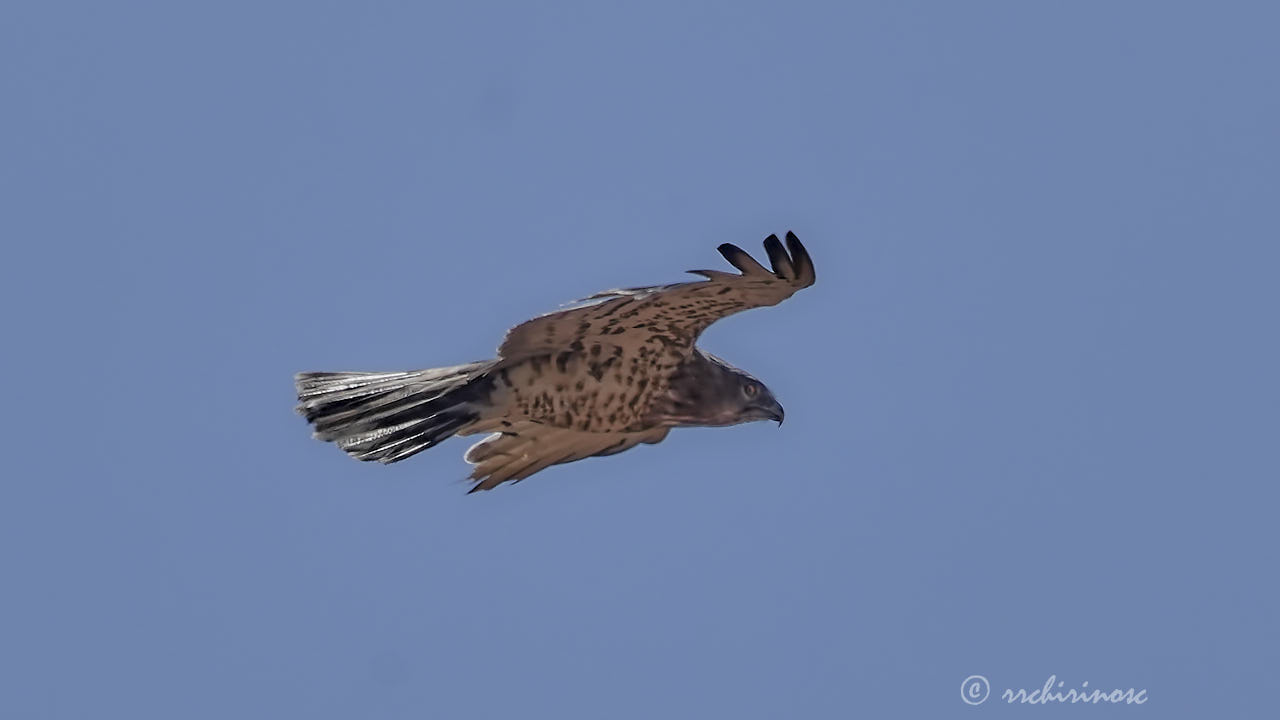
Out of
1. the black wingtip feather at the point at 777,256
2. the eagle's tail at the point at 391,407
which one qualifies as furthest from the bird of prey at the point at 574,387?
the black wingtip feather at the point at 777,256

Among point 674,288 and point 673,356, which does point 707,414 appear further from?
point 674,288

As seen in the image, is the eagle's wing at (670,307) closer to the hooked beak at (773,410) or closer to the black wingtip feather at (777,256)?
the black wingtip feather at (777,256)

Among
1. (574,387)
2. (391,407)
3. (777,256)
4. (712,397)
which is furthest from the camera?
(712,397)

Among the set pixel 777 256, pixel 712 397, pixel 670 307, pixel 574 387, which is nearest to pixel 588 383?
pixel 574 387

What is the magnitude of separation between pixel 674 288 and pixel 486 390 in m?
1.64

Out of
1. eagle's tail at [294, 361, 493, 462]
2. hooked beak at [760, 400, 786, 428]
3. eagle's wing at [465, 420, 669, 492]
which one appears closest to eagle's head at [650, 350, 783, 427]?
hooked beak at [760, 400, 786, 428]

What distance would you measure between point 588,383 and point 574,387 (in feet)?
0.30

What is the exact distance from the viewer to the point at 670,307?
14883 millimetres

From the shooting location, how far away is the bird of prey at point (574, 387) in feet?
49.2

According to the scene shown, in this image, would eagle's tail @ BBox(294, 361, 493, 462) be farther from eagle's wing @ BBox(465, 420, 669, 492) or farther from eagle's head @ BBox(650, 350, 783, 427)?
eagle's head @ BBox(650, 350, 783, 427)

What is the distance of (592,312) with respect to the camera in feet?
48.8

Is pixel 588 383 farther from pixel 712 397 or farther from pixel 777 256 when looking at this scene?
pixel 777 256

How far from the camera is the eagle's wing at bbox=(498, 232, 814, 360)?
14227mm

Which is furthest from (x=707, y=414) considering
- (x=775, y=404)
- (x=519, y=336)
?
(x=519, y=336)
